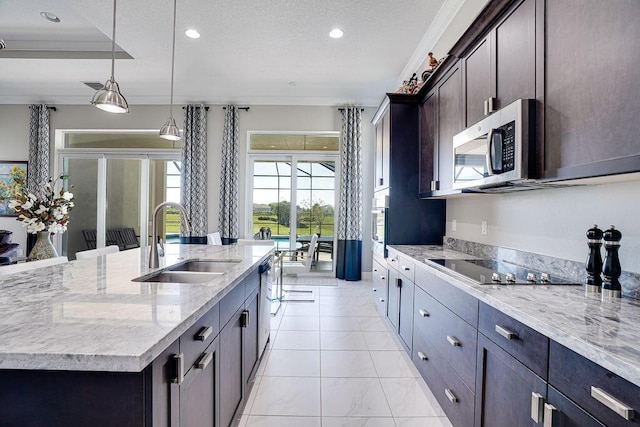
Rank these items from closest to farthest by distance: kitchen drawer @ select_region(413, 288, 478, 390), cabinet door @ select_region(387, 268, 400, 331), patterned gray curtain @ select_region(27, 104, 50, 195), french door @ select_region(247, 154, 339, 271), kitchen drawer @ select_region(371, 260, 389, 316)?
kitchen drawer @ select_region(413, 288, 478, 390) → cabinet door @ select_region(387, 268, 400, 331) → kitchen drawer @ select_region(371, 260, 389, 316) → patterned gray curtain @ select_region(27, 104, 50, 195) → french door @ select_region(247, 154, 339, 271)

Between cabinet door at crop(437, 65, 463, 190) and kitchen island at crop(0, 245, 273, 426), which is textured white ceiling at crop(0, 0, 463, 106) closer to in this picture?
cabinet door at crop(437, 65, 463, 190)

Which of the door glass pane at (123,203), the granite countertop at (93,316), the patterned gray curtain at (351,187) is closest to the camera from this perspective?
the granite countertop at (93,316)

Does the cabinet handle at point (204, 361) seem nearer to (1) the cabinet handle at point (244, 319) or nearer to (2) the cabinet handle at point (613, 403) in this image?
(1) the cabinet handle at point (244, 319)

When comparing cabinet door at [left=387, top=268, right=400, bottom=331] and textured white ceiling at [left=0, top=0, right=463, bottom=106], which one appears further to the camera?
textured white ceiling at [left=0, top=0, right=463, bottom=106]

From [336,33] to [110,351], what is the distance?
12.2 ft

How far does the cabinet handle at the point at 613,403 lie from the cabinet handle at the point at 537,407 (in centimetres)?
23

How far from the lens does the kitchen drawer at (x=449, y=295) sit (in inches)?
60.6

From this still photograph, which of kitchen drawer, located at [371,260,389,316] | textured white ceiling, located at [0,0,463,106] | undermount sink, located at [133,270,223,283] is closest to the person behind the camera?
undermount sink, located at [133,270,223,283]

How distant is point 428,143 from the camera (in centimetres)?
311

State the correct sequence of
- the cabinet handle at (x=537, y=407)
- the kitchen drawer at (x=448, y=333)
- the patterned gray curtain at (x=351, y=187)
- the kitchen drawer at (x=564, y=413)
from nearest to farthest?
1. the kitchen drawer at (x=564, y=413)
2. the cabinet handle at (x=537, y=407)
3. the kitchen drawer at (x=448, y=333)
4. the patterned gray curtain at (x=351, y=187)

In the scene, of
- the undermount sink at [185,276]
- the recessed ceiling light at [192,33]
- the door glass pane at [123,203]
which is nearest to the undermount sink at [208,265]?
the undermount sink at [185,276]

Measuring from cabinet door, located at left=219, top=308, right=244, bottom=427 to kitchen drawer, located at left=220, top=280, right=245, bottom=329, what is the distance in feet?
0.10

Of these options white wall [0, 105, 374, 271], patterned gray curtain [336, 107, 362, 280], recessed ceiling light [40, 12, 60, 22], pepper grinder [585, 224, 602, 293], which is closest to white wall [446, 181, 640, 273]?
pepper grinder [585, 224, 602, 293]

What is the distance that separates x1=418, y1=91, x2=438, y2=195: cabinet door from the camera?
2.97 meters
